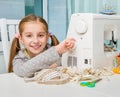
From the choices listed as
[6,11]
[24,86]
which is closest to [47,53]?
[24,86]

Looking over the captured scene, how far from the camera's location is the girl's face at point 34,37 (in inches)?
47.2

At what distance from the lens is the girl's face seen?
3.93ft

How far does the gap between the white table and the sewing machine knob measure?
0.34 metres

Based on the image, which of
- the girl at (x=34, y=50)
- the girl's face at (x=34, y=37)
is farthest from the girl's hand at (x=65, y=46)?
the girl's face at (x=34, y=37)

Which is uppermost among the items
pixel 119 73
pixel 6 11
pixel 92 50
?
pixel 6 11

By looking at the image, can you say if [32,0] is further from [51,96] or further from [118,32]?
[51,96]

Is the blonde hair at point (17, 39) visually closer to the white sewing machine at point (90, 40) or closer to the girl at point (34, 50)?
the girl at point (34, 50)

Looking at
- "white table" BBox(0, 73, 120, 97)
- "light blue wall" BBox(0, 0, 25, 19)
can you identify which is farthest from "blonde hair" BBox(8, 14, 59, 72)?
"light blue wall" BBox(0, 0, 25, 19)

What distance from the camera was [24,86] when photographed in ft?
3.10

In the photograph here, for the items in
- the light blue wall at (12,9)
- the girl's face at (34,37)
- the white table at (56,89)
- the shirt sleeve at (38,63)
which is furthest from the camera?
the light blue wall at (12,9)

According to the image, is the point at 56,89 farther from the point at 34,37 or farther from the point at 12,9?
the point at 12,9

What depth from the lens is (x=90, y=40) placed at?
1.27 m

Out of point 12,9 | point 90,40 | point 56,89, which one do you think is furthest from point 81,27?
point 12,9

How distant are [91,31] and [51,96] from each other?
21.4 inches
